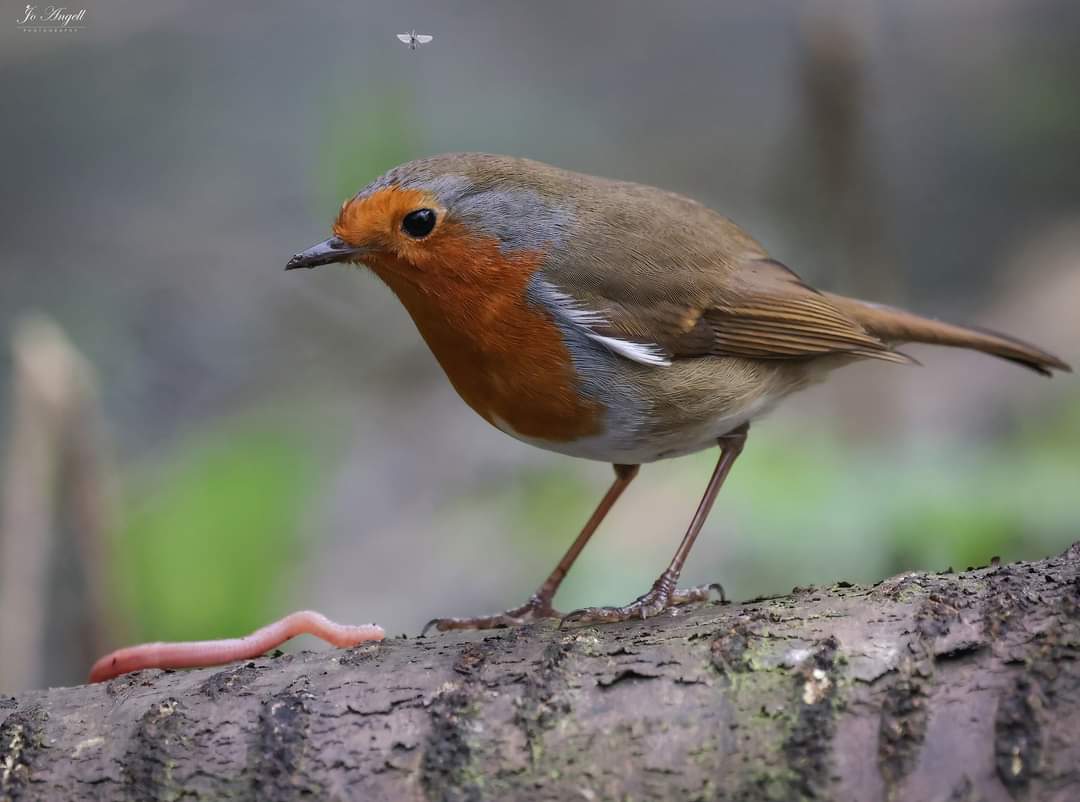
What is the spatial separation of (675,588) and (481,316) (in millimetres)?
901

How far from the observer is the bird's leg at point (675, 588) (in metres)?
3.05

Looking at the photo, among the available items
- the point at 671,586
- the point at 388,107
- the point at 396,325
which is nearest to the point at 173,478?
the point at 388,107

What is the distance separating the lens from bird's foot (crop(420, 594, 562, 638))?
3.42 meters

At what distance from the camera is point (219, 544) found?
4309 millimetres

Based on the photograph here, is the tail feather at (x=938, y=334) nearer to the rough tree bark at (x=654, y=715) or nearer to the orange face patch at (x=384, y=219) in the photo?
the orange face patch at (x=384, y=219)

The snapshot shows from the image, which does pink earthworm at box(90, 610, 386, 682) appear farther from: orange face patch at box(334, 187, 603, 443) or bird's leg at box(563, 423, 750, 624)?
orange face patch at box(334, 187, 603, 443)

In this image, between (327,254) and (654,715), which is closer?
(654,715)

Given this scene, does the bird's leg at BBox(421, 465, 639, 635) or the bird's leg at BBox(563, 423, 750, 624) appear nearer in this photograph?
the bird's leg at BBox(563, 423, 750, 624)

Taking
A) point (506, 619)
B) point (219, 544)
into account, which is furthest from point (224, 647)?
point (219, 544)

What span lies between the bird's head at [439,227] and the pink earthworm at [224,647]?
0.89 meters

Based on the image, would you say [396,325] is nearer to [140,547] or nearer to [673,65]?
[673,65]
